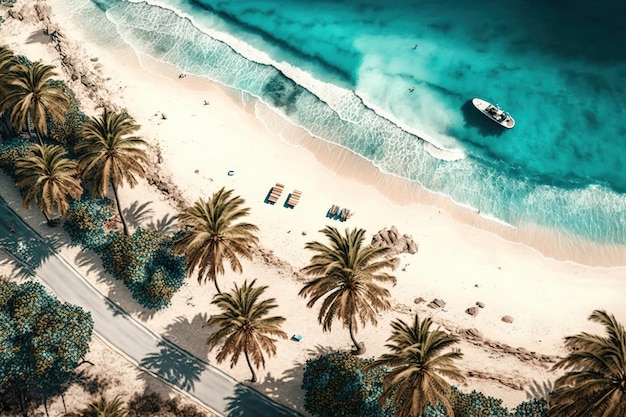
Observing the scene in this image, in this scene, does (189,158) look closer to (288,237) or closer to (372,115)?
(288,237)

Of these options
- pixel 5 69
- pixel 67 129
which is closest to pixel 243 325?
pixel 67 129

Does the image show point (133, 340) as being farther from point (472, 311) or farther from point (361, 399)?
point (472, 311)

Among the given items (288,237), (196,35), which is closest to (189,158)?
(288,237)

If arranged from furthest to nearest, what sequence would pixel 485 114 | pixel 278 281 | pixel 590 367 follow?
1. pixel 485 114
2. pixel 278 281
3. pixel 590 367

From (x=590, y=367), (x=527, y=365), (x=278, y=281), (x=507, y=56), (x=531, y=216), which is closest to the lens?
(x=590, y=367)

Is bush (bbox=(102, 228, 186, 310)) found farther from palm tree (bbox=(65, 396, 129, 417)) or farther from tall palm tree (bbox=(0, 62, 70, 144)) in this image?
tall palm tree (bbox=(0, 62, 70, 144))

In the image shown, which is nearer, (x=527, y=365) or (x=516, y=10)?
(x=527, y=365)
